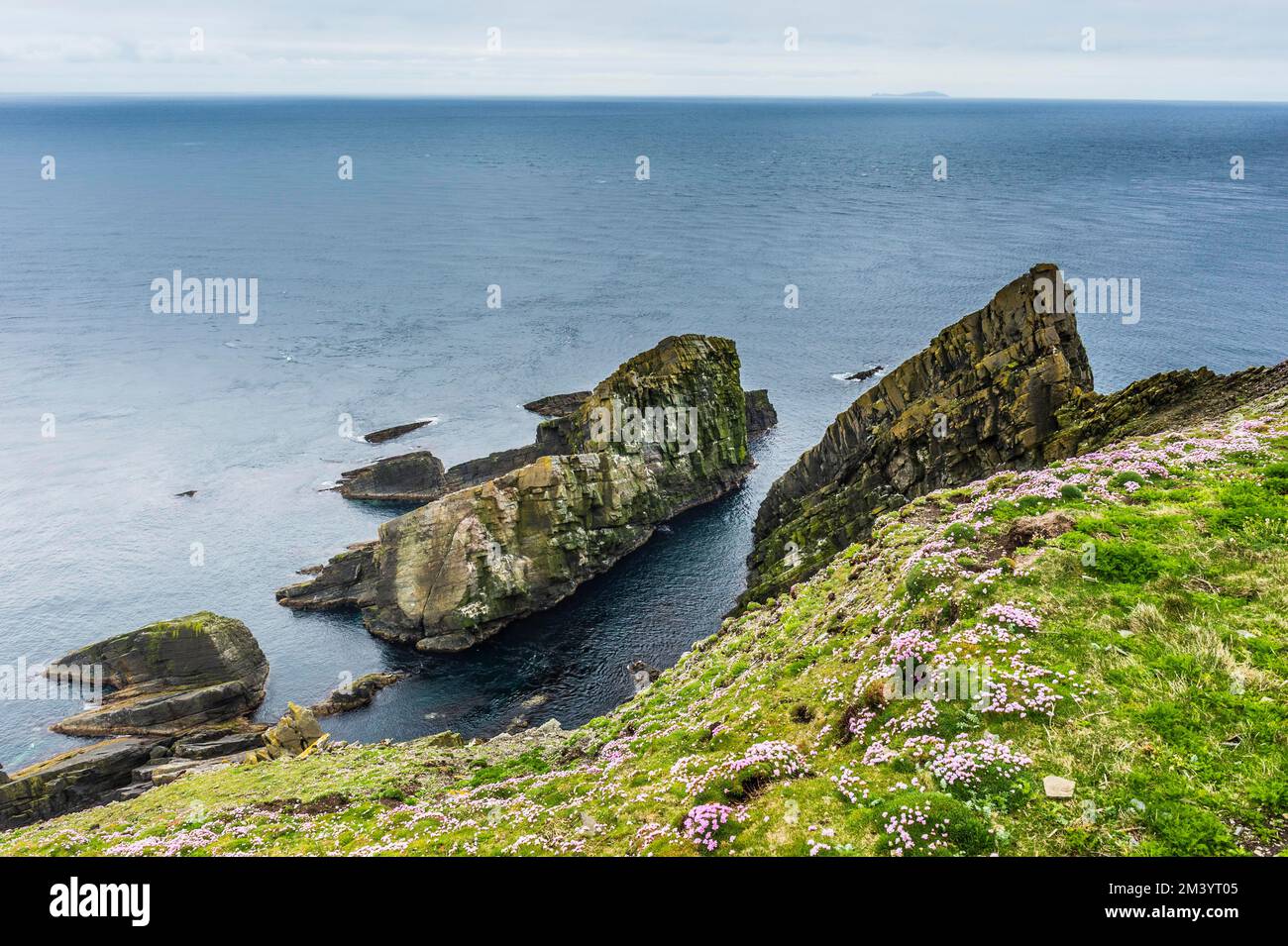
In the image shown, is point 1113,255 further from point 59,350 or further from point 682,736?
point 59,350

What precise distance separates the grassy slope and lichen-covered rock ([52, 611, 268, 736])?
31286mm

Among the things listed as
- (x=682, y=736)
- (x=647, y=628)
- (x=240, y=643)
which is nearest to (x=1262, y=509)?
(x=682, y=736)

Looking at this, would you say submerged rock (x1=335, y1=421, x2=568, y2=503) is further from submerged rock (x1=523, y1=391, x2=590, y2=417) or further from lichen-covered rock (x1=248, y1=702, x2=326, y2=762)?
lichen-covered rock (x1=248, y1=702, x2=326, y2=762)

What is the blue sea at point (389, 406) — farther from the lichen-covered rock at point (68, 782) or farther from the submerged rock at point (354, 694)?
the lichen-covered rock at point (68, 782)

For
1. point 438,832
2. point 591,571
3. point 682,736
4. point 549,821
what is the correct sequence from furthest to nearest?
point 591,571 → point 682,736 → point 438,832 → point 549,821

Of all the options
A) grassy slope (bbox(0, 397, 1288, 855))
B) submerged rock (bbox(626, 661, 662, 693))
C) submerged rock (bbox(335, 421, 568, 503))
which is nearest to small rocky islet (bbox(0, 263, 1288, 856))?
grassy slope (bbox(0, 397, 1288, 855))

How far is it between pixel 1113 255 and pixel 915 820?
659ft

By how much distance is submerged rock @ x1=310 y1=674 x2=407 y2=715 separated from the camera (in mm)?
68125

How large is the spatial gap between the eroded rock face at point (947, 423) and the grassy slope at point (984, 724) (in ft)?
70.6

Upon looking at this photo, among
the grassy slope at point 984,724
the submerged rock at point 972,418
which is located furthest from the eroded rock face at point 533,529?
the grassy slope at point 984,724

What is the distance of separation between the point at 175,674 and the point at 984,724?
239ft

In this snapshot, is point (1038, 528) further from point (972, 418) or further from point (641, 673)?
point (641, 673)

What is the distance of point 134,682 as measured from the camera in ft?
235

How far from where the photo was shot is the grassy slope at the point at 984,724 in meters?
17.5
